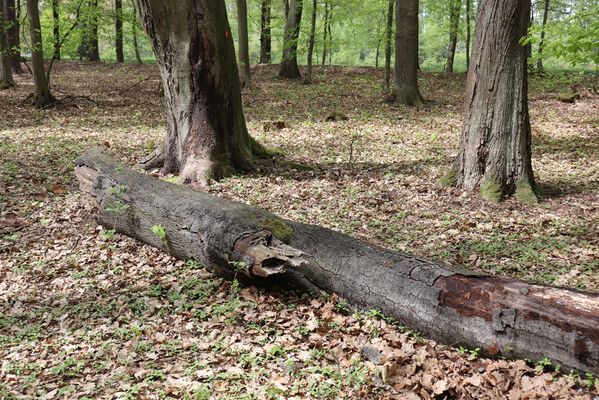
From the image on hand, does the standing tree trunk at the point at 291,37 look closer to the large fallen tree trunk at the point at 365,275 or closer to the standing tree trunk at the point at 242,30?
the standing tree trunk at the point at 242,30

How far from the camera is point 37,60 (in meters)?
13.1

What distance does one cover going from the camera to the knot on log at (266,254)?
4.04m

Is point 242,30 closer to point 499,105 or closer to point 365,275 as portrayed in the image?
point 499,105

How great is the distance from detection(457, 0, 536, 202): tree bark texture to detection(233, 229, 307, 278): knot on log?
3.75m

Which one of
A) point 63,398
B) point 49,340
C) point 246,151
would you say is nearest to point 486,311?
point 63,398

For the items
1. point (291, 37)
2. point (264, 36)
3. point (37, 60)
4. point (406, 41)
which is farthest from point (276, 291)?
point (264, 36)

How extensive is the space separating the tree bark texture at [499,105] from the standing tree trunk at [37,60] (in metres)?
12.7

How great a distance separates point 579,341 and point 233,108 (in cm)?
630

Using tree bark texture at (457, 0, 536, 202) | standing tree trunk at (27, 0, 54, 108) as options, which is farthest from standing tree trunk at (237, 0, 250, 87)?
tree bark texture at (457, 0, 536, 202)

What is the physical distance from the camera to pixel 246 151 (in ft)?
26.1

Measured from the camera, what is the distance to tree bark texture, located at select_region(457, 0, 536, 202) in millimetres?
6059

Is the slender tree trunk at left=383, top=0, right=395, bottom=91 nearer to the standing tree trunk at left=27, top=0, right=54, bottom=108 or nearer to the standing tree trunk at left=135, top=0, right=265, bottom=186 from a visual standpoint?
the standing tree trunk at left=135, top=0, right=265, bottom=186

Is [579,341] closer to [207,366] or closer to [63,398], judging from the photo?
[207,366]

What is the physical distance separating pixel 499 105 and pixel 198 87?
492 centimetres
